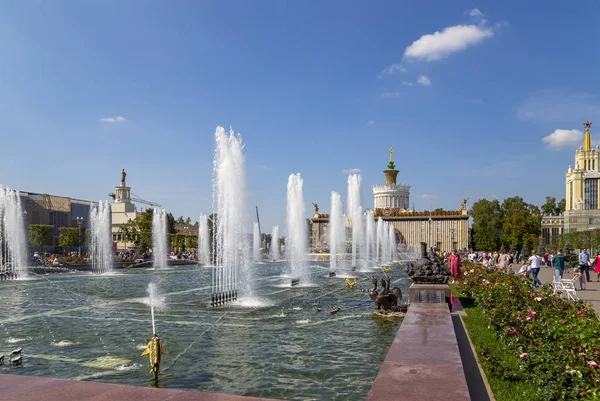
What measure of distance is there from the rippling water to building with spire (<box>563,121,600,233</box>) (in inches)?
3054

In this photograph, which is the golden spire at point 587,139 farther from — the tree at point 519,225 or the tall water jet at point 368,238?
the tall water jet at point 368,238

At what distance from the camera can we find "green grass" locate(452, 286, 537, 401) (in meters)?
5.62

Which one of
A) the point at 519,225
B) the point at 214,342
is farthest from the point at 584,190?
the point at 214,342

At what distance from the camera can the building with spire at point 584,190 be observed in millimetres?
81375

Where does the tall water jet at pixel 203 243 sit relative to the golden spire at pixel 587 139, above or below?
below

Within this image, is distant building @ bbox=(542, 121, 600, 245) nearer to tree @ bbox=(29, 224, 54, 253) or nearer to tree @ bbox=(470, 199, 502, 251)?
tree @ bbox=(470, 199, 502, 251)

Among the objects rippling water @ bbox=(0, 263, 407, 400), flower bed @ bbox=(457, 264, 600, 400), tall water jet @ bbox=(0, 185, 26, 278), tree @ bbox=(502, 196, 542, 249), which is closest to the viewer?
flower bed @ bbox=(457, 264, 600, 400)

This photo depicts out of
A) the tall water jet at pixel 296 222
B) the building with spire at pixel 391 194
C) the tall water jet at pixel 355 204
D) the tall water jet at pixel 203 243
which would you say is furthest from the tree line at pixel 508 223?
the tall water jet at pixel 296 222

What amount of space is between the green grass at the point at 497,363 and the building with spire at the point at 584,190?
80.6m

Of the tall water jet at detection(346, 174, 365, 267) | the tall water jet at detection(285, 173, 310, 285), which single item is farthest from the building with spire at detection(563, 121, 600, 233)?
the tall water jet at detection(285, 173, 310, 285)

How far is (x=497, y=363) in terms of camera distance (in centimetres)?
638

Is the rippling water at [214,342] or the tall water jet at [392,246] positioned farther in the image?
the tall water jet at [392,246]

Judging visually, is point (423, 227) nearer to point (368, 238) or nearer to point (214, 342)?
point (368, 238)

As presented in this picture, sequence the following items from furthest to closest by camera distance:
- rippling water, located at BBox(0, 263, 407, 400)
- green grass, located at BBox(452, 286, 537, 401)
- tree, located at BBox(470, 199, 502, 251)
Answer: tree, located at BBox(470, 199, 502, 251), rippling water, located at BBox(0, 263, 407, 400), green grass, located at BBox(452, 286, 537, 401)
